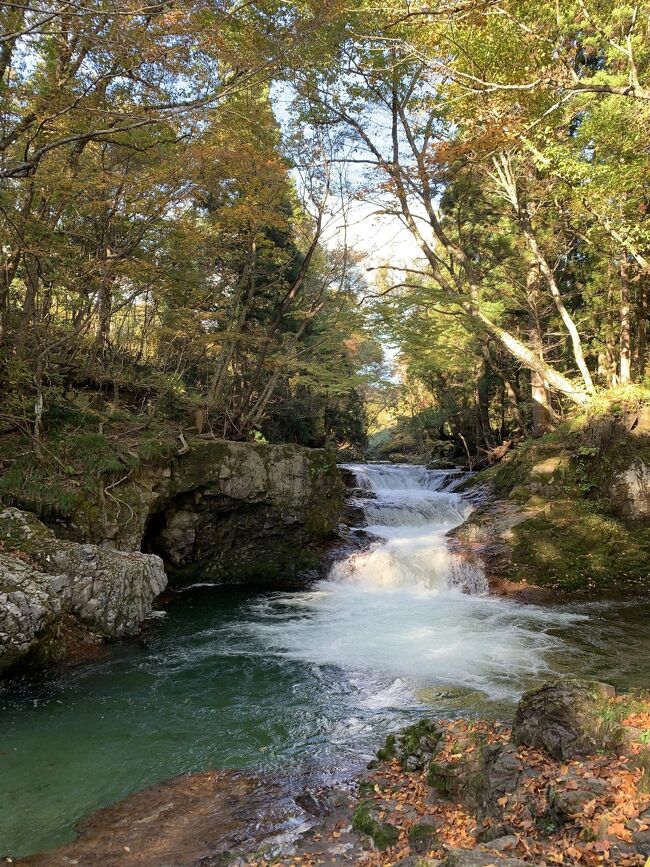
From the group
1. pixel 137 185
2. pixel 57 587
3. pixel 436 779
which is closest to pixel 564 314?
pixel 137 185

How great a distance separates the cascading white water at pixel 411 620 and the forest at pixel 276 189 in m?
4.83

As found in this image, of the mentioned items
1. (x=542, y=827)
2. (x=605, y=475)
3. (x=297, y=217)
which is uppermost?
(x=297, y=217)

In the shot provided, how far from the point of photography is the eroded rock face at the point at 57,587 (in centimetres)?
623

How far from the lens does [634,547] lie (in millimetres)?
10672

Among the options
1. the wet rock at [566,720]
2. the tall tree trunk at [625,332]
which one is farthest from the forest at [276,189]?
the wet rock at [566,720]

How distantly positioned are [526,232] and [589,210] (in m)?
2.87

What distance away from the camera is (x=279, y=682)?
6.66 metres

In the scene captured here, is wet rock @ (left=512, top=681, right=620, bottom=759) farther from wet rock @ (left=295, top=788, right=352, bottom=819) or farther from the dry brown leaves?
wet rock @ (left=295, top=788, right=352, bottom=819)

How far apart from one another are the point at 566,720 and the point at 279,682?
A: 390cm

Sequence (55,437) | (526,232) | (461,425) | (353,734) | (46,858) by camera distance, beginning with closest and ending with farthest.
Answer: (46,858), (353,734), (55,437), (526,232), (461,425)

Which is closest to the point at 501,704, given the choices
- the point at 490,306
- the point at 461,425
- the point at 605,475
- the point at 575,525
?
the point at 575,525

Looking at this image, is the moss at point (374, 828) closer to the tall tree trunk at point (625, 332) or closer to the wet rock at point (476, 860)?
the wet rock at point (476, 860)

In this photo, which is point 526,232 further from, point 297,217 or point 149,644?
point 149,644

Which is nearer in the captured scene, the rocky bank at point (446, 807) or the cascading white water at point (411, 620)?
Answer: the rocky bank at point (446, 807)
